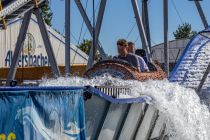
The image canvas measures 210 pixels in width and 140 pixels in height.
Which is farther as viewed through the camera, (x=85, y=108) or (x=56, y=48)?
(x=56, y=48)

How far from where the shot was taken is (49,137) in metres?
6.21

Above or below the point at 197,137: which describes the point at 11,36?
above

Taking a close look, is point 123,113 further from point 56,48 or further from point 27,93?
point 56,48

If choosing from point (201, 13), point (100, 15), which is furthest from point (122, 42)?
point (201, 13)

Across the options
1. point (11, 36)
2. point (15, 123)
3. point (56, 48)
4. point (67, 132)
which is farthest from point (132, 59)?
point (56, 48)

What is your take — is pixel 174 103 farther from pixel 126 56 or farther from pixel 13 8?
pixel 13 8

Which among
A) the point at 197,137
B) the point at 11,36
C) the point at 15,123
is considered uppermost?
the point at 11,36

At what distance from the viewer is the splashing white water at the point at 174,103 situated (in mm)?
8633

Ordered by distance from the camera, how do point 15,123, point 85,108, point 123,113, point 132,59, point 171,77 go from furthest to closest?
point 171,77
point 132,59
point 123,113
point 85,108
point 15,123

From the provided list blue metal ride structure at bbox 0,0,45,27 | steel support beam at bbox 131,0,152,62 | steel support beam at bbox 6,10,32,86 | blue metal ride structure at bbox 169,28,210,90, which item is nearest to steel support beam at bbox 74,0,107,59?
steel support beam at bbox 131,0,152,62

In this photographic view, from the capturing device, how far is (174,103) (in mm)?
9016

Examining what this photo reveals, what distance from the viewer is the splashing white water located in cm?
863

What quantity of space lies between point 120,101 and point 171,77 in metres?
4.63

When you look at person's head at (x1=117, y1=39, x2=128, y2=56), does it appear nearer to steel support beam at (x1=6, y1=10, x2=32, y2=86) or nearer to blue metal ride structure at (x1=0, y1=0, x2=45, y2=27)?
blue metal ride structure at (x1=0, y1=0, x2=45, y2=27)
